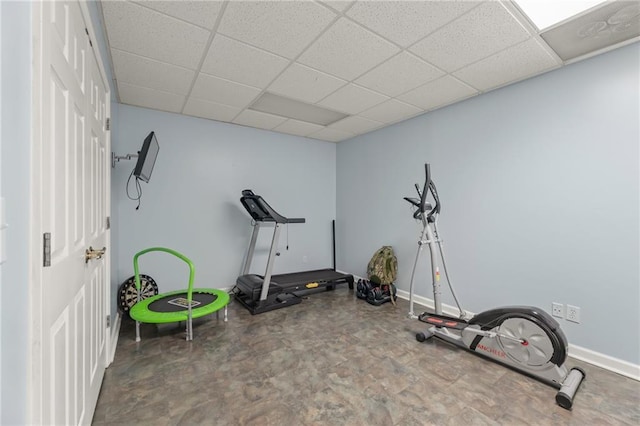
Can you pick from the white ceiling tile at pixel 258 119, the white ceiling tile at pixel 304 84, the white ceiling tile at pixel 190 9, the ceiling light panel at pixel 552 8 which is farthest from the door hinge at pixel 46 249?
the white ceiling tile at pixel 258 119

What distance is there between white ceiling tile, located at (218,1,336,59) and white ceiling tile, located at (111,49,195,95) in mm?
856

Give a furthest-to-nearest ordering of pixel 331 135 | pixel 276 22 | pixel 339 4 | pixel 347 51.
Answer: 1. pixel 331 135
2. pixel 347 51
3. pixel 276 22
4. pixel 339 4

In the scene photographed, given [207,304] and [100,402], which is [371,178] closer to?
[207,304]

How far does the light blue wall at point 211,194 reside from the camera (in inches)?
137

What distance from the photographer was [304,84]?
2877 millimetres

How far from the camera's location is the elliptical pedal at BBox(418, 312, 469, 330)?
2.58 m

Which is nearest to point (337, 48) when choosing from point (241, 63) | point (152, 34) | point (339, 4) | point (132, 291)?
point (339, 4)

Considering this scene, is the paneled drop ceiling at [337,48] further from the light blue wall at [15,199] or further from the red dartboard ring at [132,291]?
the red dartboard ring at [132,291]

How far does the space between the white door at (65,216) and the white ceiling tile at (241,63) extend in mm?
869

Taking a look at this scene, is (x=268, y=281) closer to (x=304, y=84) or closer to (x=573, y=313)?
(x=304, y=84)

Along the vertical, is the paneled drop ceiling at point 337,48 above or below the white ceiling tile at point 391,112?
above

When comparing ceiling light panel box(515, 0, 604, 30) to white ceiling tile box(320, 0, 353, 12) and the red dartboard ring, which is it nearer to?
white ceiling tile box(320, 0, 353, 12)

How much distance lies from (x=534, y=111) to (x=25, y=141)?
361 centimetres

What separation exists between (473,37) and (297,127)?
2.70m
